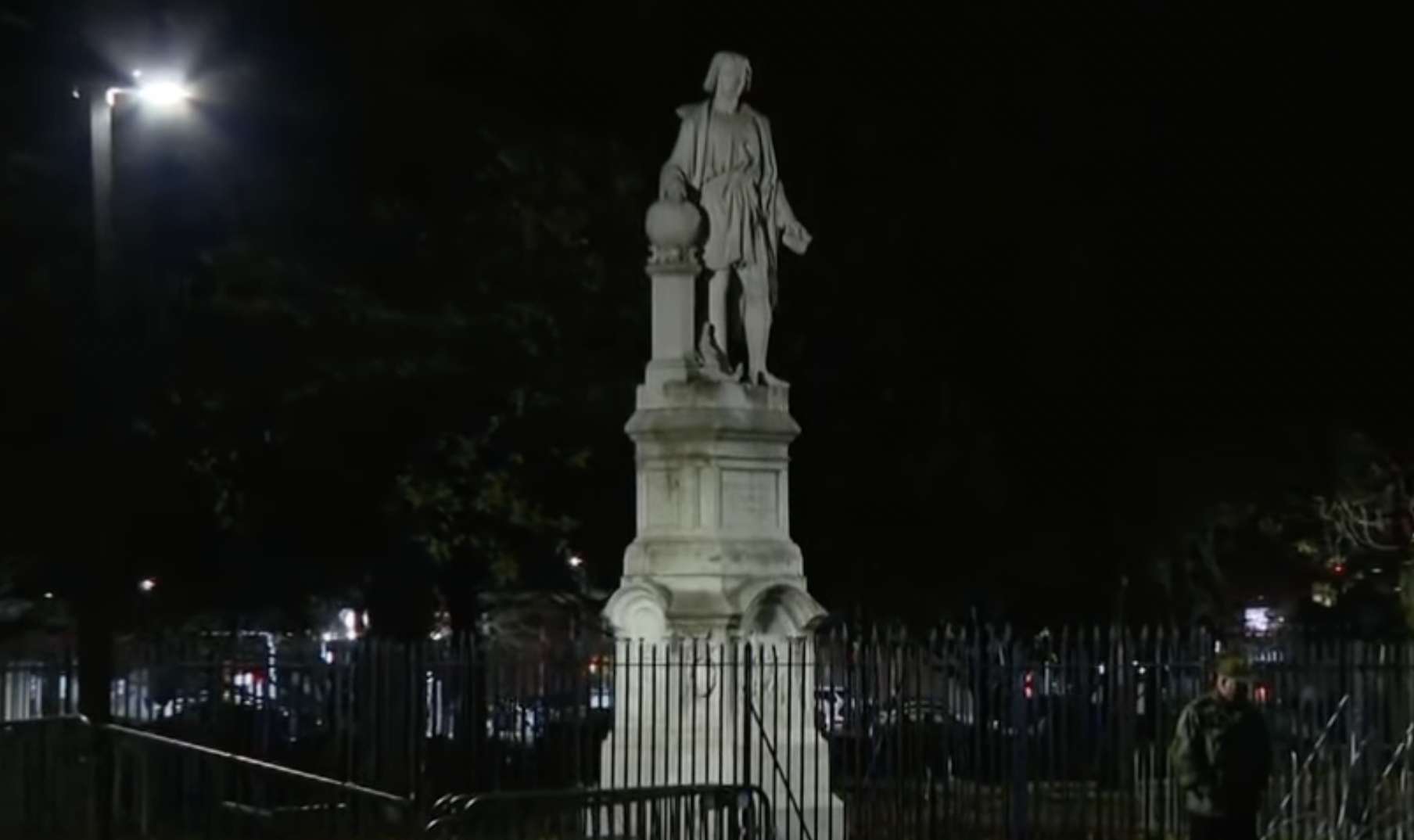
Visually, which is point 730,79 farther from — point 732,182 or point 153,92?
point 153,92

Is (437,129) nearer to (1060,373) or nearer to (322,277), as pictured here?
(322,277)

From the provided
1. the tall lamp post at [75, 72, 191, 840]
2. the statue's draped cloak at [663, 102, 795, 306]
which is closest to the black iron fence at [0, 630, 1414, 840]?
the tall lamp post at [75, 72, 191, 840]

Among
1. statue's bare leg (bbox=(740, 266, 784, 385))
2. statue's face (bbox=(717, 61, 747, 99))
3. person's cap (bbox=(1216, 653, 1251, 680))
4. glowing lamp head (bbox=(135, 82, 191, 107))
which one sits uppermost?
A: statue's face (bbox=(717, 61, 747, 99))

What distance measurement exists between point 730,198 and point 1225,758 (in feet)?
25.3

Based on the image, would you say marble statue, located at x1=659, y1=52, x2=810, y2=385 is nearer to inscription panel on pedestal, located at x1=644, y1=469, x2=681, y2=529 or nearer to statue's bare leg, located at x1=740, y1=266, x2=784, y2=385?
statue's bare leg, located at x1=740, y1=266, x2=784, y2=385

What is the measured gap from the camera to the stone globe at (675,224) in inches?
821

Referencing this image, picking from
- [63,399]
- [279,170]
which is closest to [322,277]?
[279,170]

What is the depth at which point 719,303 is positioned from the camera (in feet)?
69.4

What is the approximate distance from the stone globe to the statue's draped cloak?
0.55 ft

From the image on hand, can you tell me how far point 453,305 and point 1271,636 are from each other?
432 inches

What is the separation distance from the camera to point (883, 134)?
3156 cm

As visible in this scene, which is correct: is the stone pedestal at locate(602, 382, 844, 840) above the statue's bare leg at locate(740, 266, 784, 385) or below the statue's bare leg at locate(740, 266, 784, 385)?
below

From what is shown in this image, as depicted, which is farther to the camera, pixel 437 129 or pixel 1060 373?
pixel 1060 373

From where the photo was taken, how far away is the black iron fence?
20156 millimetres
